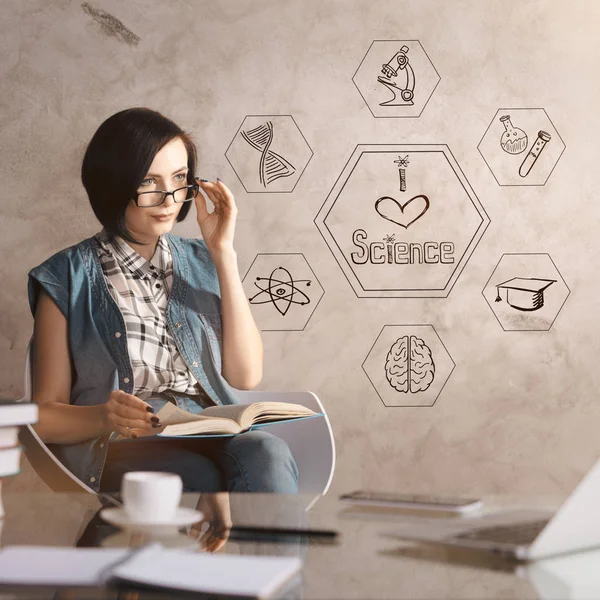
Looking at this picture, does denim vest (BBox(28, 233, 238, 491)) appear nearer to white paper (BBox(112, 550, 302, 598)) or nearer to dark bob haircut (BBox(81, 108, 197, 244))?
dark bob haircut (BBox(81, 108, 197, 244))

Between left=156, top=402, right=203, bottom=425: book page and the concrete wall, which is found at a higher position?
the concrete wall

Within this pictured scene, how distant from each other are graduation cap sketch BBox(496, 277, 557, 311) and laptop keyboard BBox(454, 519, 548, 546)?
5.87ft

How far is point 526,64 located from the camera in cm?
293

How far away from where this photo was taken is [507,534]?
3.80 ft

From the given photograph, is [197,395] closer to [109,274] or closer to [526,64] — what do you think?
[109,274]

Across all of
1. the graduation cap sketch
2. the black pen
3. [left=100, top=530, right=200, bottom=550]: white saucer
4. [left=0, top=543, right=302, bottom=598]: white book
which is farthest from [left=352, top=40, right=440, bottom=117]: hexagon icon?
[left=0, top=543, right=302, bottom=598]: white book

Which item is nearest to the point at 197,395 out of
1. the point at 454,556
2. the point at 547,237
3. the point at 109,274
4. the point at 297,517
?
the point at 109,274

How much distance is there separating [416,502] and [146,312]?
107cm

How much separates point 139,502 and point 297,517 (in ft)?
0.96

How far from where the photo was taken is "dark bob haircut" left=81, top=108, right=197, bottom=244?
2244 mm

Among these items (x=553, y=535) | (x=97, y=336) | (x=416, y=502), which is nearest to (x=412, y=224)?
(x=97, y=336)

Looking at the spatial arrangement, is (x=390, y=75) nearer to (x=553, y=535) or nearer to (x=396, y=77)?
(x=396, y=77)

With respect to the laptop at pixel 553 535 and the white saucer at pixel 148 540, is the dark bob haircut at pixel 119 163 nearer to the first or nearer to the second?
the white saucer at pixel 148 540

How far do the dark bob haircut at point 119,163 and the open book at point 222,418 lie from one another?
2.31 ft
